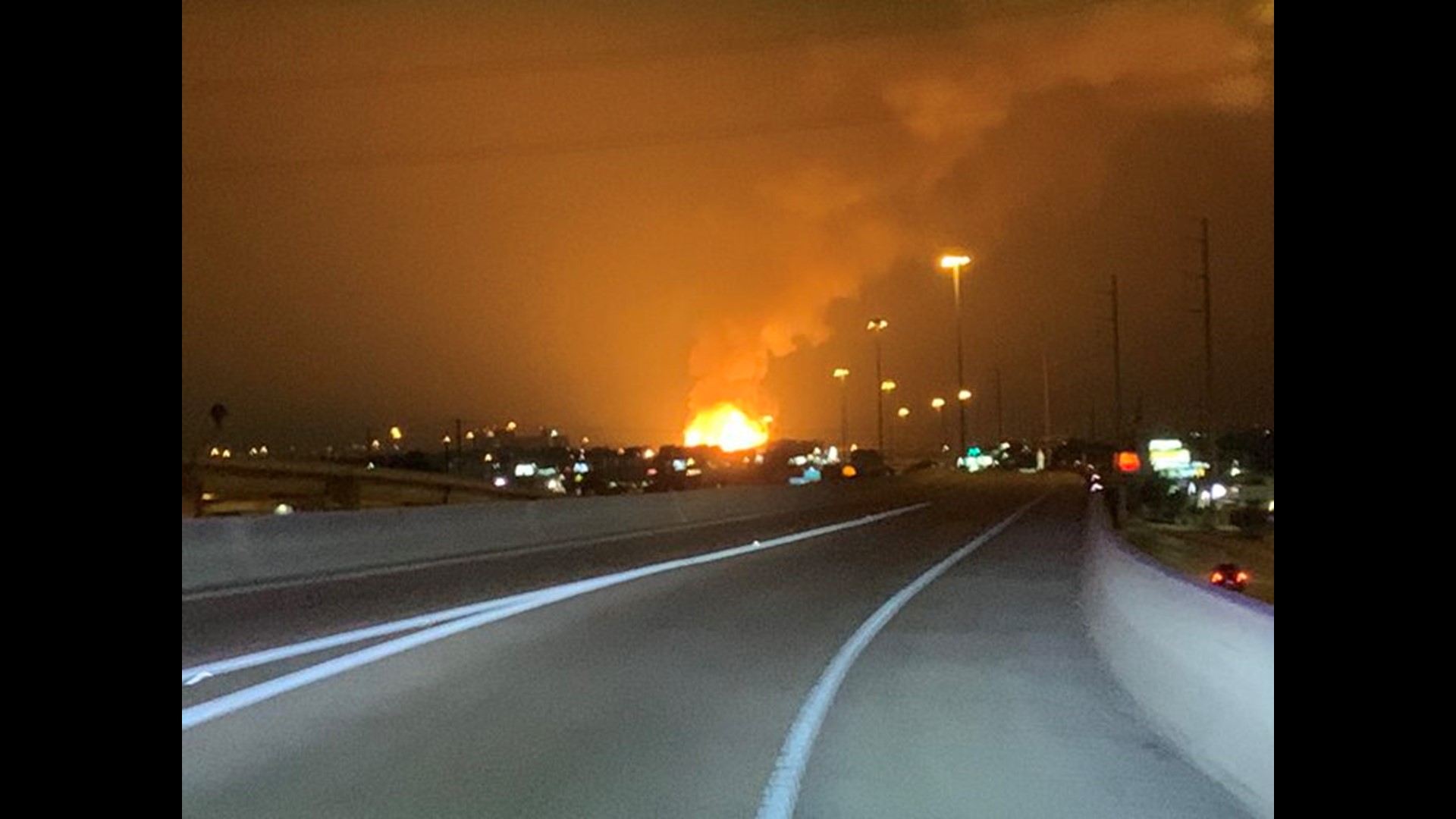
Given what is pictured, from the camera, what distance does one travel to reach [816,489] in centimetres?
5894

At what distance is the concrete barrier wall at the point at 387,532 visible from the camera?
950 inches

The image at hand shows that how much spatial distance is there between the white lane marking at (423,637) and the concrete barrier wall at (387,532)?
2.22 metres

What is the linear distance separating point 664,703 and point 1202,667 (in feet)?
15.1

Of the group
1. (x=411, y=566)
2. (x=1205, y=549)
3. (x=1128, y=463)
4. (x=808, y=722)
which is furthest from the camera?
(x=1128, y=463)

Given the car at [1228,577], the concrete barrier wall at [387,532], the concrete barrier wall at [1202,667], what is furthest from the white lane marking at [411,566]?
the car at [1228,577]

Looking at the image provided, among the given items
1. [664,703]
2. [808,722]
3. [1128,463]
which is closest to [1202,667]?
[808,722]

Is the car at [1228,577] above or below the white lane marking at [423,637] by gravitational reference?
below

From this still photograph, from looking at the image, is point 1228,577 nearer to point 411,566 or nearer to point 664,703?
point 411,566

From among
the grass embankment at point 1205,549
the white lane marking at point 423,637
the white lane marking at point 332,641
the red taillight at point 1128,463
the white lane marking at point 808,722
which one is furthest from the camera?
the red taillight at point 1128,463

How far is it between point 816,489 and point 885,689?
4523cm

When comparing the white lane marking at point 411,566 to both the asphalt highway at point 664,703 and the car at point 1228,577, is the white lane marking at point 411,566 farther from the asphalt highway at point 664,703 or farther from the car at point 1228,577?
the car at point 1228,577

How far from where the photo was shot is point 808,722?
1208cm

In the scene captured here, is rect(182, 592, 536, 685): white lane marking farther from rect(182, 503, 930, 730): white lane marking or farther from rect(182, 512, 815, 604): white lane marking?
rect(182, 512, 815, 604): white lane marking
